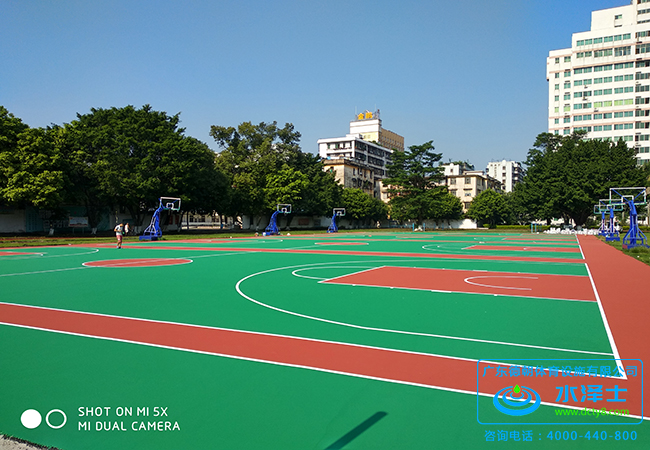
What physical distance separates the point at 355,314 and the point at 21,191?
114 feet

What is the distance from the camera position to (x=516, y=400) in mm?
4809

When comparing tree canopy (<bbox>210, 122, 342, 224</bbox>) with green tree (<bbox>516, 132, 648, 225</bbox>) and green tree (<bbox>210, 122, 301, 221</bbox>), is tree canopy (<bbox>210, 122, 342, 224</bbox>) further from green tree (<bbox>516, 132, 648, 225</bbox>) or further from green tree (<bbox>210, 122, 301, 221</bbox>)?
green tree (<bbox>516, 132, 648, 225</bbox>)

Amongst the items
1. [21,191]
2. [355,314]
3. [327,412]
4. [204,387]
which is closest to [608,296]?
[355,314]

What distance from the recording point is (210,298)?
1057 cm

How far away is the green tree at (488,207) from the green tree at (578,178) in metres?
26.1

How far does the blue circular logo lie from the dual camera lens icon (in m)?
4.29

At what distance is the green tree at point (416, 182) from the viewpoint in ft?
225

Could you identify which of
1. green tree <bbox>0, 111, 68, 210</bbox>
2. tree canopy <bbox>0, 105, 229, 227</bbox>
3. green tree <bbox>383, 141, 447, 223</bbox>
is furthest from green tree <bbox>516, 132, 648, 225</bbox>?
green tree <bbox>0, 111, 68, 210</bbox>

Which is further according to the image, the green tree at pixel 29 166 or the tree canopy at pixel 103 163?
the tree canopy at pixel 103 163

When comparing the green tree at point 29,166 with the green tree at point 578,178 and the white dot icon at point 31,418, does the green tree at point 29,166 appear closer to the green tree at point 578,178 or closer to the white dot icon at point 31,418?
the white dot icon at point 31,418

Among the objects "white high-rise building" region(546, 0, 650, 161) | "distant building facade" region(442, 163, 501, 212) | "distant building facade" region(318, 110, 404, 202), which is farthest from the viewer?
"distant building facade" region(442, 163, 501, 212)

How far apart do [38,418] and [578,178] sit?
61340 millimetres

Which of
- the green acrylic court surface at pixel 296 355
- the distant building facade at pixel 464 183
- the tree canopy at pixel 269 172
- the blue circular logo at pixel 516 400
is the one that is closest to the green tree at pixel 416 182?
the tree canopy at pixel 269 172

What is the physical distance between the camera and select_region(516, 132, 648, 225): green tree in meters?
54.0
